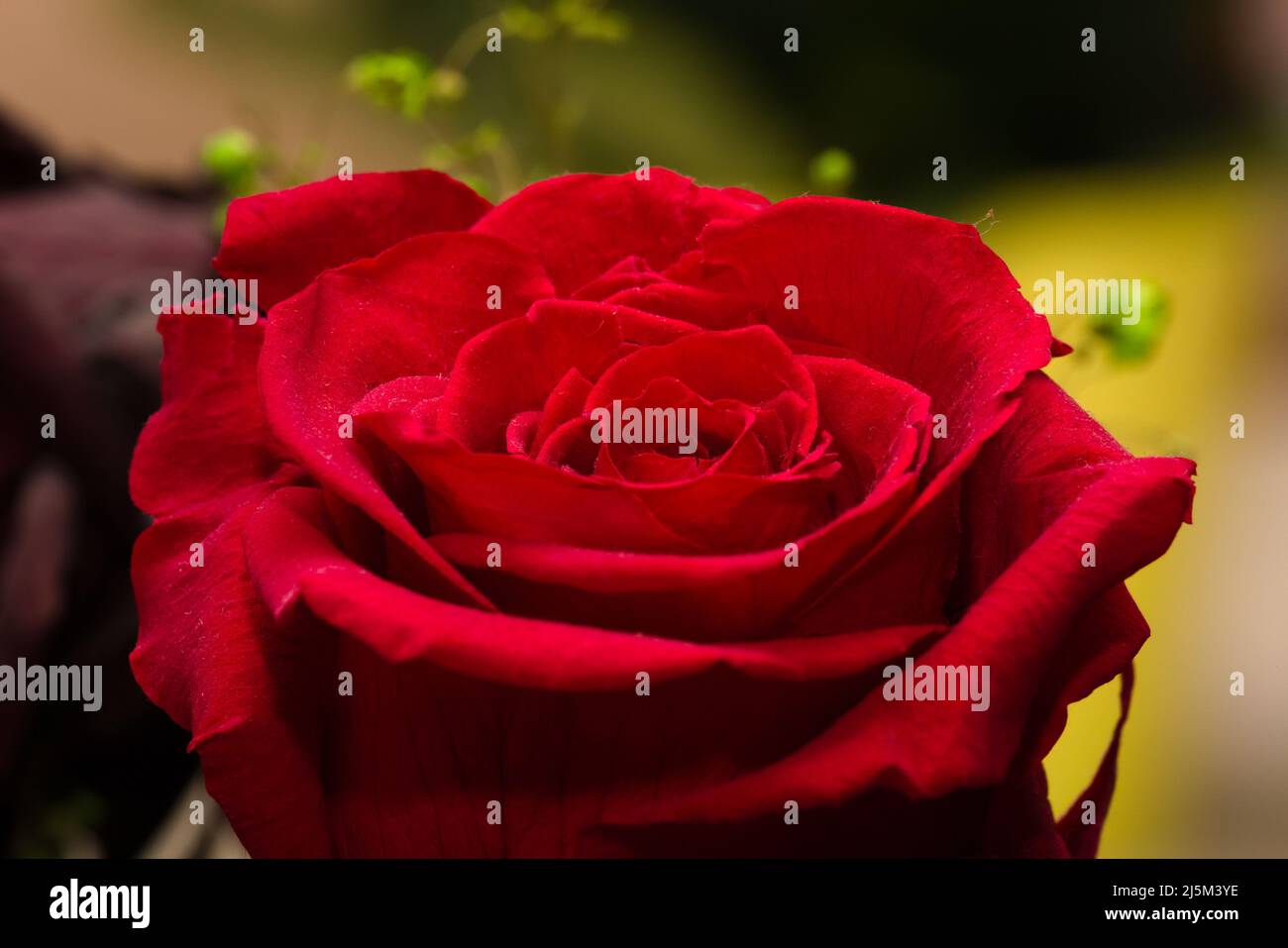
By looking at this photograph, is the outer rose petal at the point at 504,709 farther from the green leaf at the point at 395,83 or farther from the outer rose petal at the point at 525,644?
the green leaf at the point at 395,83

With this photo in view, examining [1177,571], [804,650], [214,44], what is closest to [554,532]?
[804,650]

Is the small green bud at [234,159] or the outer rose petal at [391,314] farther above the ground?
the small green bud at [234,159]

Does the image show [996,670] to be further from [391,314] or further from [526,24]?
[526,24]

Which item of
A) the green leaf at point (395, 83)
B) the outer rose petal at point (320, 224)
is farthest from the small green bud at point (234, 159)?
the outer rose petal at point (320, 224)

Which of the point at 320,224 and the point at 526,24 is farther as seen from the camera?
the point at 526,24

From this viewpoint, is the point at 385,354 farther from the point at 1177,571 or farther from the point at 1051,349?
the point at 1177,571

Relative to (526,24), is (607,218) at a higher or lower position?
lower

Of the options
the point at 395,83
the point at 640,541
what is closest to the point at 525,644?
the point at 640,541
